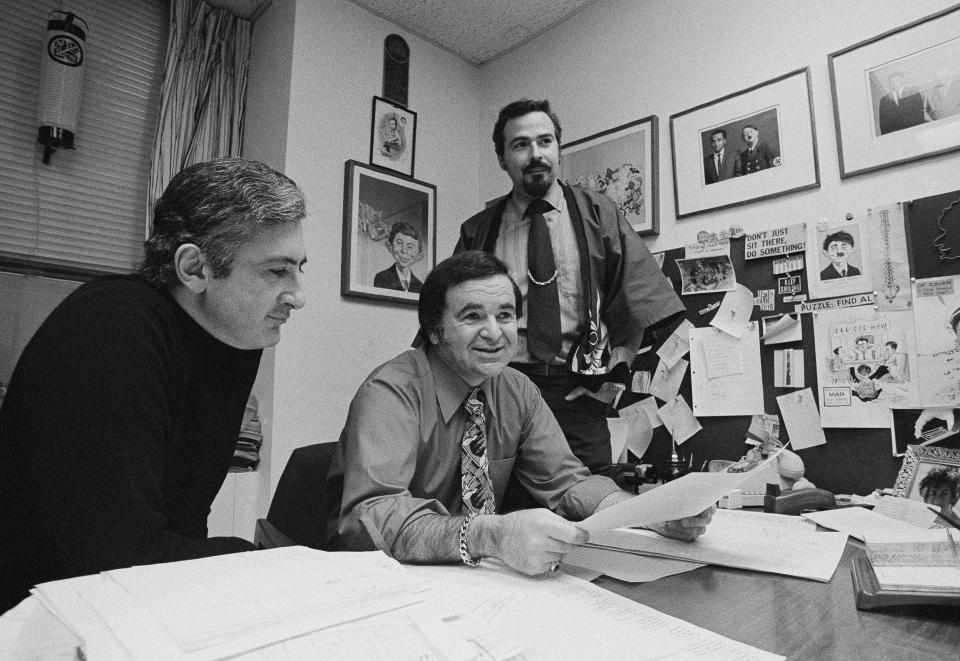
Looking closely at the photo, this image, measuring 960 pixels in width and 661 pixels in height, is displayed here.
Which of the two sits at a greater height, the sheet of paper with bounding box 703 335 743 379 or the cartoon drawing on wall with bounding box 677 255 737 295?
the cartoon drawing on wall with bounding box 677 255 737 295

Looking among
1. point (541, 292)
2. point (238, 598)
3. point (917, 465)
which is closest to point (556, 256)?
point (541, 292)

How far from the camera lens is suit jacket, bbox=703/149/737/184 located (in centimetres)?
201

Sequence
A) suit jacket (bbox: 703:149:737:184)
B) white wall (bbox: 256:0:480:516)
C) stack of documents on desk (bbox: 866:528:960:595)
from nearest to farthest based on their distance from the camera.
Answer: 1. stack of documents on desk (bbox: 866:528:960:595)
2. suit jacket (bbox: 703:149:737:184)
3. white wall (bbox: 256:0:480:516)

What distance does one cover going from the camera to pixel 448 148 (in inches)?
114

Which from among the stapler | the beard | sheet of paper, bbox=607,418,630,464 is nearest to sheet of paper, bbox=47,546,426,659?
the stapler

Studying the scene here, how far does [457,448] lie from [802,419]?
1.18 meters

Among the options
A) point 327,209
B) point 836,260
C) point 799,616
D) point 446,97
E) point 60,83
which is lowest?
point 799,616

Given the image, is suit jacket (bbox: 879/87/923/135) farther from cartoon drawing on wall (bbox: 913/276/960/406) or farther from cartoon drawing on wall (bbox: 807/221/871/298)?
cartoon drawing on wall (bbox: 913/276/960/406)

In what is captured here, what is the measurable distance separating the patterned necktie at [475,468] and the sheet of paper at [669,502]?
40 centimetres

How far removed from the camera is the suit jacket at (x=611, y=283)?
5.55ft

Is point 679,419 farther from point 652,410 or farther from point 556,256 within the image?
point 556,256

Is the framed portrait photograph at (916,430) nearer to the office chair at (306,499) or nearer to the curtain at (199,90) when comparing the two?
the office chair at (306,499)

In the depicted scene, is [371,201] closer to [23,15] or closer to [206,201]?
[23,15]

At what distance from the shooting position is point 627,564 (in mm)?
825
